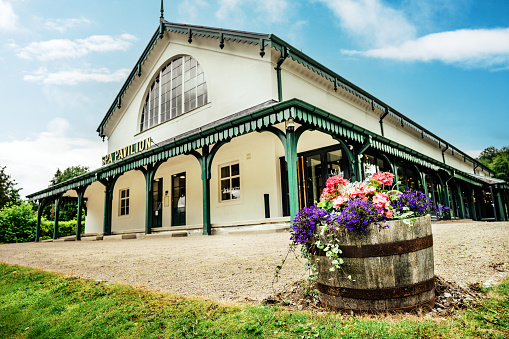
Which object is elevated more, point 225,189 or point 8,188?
point 8,188

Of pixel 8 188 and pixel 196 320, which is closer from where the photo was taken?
pixel 196 320

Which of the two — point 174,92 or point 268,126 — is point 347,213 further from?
point 174,92

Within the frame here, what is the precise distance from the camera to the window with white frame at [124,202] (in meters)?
16.3

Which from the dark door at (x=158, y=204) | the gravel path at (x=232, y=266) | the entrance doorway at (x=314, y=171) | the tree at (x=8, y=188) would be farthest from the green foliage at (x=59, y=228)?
the tree at (x=8, y=188)

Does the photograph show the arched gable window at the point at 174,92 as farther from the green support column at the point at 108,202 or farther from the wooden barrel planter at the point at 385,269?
the wooden barrel planter at the point at 385,269

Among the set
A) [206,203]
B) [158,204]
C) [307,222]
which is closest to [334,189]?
[307,222]

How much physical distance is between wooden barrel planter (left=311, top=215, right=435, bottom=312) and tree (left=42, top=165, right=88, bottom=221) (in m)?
25.5

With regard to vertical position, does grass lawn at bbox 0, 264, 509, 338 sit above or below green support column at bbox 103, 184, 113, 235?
below

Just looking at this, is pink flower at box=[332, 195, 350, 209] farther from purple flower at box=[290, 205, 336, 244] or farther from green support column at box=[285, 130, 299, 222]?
green support column at box=[285, 130, 299, 222]

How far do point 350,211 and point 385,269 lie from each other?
0.50m

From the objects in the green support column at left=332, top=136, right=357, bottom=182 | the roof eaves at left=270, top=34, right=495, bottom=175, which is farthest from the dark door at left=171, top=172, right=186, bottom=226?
the green support column at left=332, top=136, right=357, bottom=182

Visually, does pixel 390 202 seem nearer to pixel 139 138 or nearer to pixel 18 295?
pixel 18 295

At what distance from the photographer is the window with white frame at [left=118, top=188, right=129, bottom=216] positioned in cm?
1630

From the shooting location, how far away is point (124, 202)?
16500 millimetres
